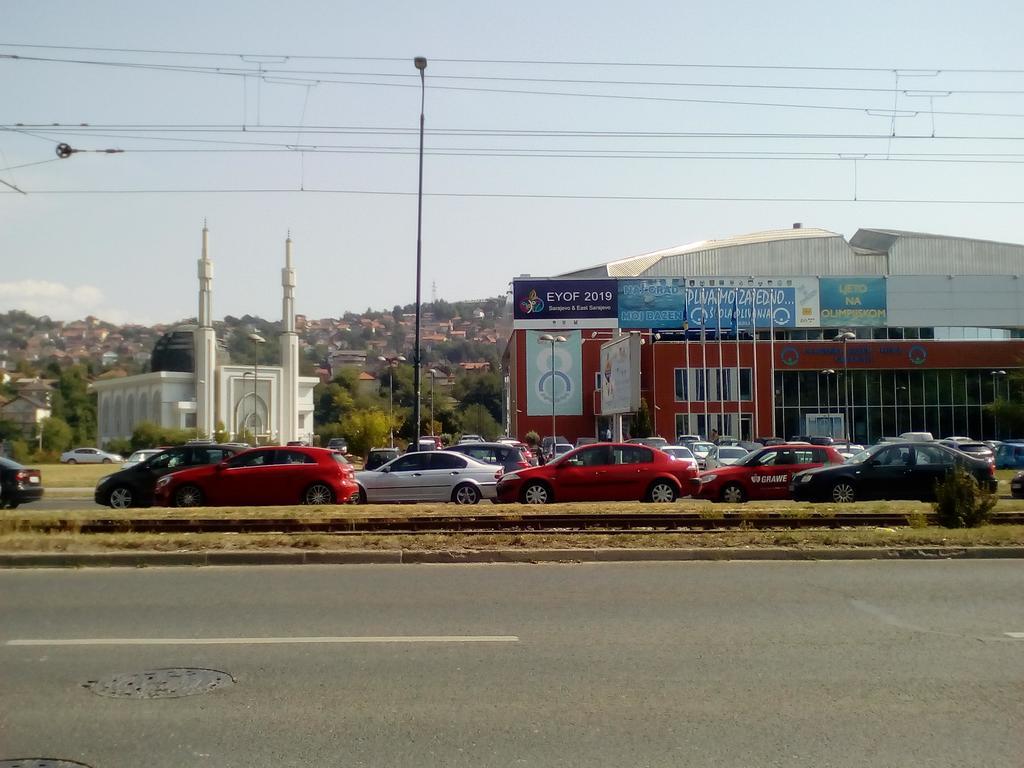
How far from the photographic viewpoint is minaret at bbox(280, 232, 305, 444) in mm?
89375

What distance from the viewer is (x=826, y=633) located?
8266 millimetres

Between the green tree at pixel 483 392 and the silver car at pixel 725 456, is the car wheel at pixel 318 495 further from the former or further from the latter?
the green tree at pixel 483 392

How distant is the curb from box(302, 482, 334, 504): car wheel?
28.3ft

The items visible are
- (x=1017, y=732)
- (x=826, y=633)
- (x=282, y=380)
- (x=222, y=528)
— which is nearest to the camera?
(x=1017, y=732)

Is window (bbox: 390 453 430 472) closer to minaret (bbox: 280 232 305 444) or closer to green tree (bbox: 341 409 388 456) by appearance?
green tree (bbox: 341 409 388 456)

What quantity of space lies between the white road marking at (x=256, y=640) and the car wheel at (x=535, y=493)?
1255 cm

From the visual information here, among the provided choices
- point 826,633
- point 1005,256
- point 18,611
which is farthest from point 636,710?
point 1005,256

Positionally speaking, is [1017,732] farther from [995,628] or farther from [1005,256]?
[1005,256]

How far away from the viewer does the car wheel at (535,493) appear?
20703 millimetres

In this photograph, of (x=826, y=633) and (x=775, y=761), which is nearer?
(x=775, y=761)

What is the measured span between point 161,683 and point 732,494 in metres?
17.2

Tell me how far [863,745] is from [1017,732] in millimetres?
→ 1022

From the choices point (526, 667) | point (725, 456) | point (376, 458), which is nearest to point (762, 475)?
point (376, 458)

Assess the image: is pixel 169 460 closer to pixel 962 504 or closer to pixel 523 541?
pixel 523 541
